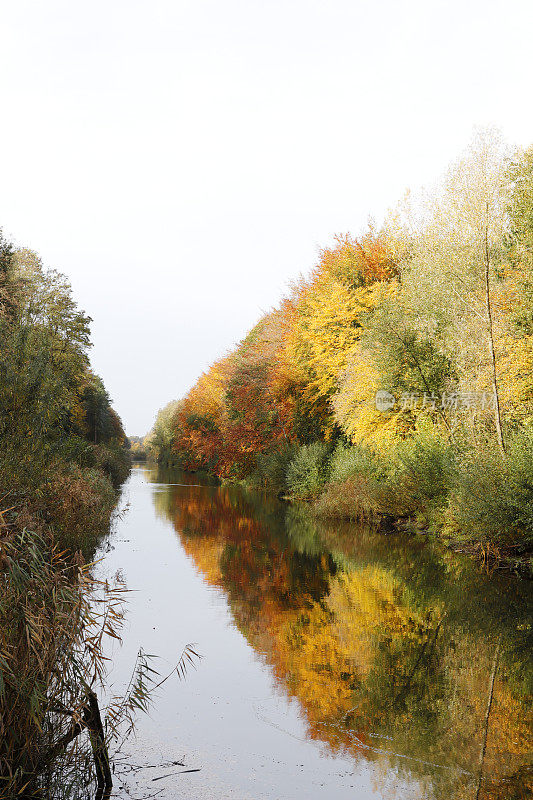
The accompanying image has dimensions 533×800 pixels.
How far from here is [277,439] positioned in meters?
37.0

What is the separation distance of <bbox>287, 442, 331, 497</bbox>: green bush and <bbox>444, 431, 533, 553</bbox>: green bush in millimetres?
13578

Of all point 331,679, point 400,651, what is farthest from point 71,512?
point 331,679

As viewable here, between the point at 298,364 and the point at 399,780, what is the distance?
87.2 feet

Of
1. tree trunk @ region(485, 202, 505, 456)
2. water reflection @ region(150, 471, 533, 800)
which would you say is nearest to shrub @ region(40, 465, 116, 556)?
water reflection @ region(150, 471, 533, 800)

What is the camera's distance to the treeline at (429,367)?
54.8 ft

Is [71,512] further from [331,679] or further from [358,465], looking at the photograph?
[358,465]

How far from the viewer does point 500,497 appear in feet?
46.4

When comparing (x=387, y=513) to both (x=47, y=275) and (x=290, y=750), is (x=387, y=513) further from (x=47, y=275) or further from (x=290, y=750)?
(x=47, y=275)

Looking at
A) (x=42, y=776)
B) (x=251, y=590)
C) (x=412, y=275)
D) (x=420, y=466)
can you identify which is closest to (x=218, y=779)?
(x=42, y=776)

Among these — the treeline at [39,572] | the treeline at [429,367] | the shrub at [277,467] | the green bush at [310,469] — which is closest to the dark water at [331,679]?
the treeline at [39,572]

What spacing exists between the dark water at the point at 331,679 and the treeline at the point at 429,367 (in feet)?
8.90

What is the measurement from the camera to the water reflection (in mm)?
5858

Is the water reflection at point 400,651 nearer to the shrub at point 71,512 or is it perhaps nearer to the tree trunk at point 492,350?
the shrub at point 71,512

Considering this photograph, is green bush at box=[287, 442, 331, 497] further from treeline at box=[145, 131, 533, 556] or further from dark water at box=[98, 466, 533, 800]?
dark water at box=[98, 466, 533, 800]
